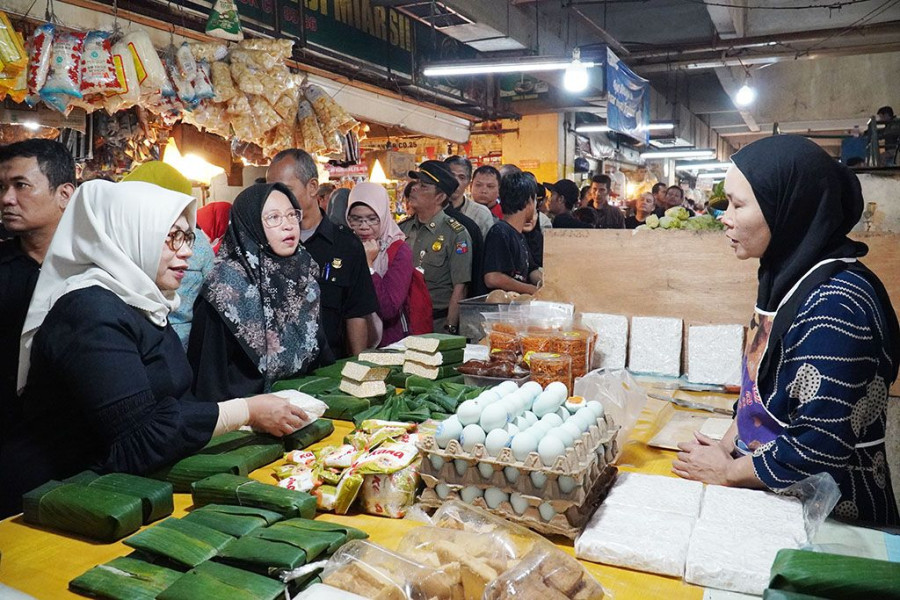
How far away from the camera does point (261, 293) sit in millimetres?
2754

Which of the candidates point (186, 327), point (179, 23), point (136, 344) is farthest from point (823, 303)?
point (179, 23)

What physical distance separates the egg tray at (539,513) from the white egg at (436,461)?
2.3 inches

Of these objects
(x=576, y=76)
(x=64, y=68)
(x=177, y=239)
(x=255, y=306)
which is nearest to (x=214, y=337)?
(x=255, y=306)

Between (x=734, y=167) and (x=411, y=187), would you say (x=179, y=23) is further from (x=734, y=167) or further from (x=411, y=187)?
(x=734, y=167)

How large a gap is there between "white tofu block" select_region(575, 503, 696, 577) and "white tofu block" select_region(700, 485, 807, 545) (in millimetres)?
84

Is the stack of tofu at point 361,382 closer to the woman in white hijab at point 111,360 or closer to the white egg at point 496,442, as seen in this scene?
the woman in white hijab at point 111,360

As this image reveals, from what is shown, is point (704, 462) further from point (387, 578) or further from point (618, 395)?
point (387, 578)

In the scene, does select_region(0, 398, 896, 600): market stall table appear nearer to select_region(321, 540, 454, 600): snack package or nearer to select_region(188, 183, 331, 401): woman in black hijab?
select_region(321, 540, 454, 600): snack package

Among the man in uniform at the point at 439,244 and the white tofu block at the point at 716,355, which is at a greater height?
the man in uniform at the point at 439,244

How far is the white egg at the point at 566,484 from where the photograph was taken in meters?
1.55

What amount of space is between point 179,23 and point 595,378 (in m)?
4.95

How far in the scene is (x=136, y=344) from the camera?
75.3 inches

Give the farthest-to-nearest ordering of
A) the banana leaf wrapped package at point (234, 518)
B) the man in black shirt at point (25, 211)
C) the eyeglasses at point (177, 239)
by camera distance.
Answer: the man in black shirt at point (25, 211) < the eyeglasses at point (177, 239) < the banana leaf wrapped package at point (234, 518)

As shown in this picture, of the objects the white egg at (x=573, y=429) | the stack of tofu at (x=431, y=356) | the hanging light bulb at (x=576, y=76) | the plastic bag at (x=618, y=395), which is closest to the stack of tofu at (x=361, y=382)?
the stack of tofu at (x=431, y=356)
